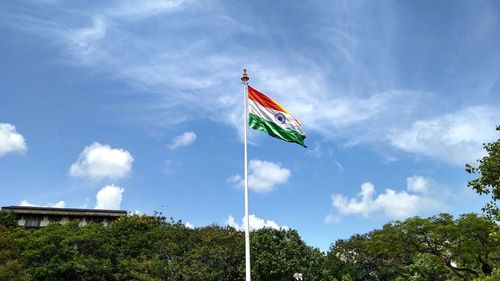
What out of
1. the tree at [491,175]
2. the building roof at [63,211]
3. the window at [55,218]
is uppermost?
the building roof at [63,211]

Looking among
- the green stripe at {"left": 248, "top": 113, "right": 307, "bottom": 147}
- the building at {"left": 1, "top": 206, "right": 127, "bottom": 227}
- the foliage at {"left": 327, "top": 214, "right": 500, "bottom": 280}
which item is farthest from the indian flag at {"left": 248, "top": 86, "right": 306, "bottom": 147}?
the building at {"left": 1, "top": 206, "right": 127, "bottom": 227}

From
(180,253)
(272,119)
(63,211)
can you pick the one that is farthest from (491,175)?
(63,211)

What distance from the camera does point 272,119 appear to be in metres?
19.8

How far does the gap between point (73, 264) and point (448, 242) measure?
109 feet

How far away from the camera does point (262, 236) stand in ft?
157

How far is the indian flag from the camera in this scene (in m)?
19.8

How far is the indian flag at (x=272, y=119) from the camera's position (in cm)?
1978

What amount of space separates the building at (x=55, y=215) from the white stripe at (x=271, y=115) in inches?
2687

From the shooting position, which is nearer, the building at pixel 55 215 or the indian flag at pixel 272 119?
the indian flag at pixel 272 119

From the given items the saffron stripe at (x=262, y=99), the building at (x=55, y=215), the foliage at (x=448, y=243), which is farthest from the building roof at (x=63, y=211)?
the saffron stripe at (x=262, y=99)

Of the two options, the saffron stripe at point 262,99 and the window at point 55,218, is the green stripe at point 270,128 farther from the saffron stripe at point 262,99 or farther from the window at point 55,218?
the window at point 55,218

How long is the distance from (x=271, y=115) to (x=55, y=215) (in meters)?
74.4

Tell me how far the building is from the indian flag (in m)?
68.2

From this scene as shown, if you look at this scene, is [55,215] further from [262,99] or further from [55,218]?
[262,99]
